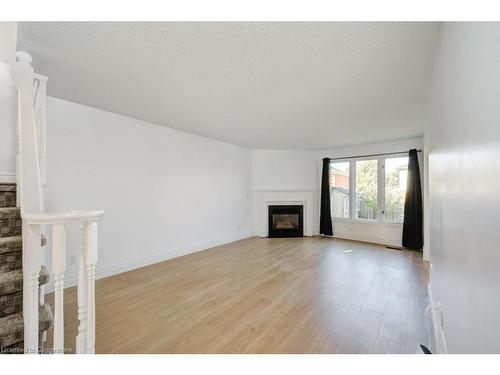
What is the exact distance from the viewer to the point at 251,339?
177 cm

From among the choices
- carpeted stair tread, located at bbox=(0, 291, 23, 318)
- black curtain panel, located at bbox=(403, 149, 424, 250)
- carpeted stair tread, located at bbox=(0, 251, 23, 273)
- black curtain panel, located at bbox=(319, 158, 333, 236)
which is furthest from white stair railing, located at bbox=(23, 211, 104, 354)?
black curtain panel, located at bbox=(319, 158, 333, 236)

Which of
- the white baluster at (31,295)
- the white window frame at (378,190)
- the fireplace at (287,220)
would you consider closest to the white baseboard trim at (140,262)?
A: the fireplace at (287,220)

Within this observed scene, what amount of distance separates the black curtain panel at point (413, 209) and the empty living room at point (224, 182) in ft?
0.09

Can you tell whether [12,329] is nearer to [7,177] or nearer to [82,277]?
[82,277]

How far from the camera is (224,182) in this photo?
16.8ft

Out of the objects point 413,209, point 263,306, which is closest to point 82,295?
point 263,306

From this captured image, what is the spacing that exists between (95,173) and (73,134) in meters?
0.56

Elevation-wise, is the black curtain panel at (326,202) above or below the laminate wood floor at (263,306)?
above

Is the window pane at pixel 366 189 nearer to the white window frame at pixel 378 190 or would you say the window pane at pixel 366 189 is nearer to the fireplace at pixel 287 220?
the white window frame at pixel 378 190

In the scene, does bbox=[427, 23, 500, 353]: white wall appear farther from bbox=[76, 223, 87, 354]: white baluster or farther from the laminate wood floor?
bbox=[76, 223, 87, 354]: white baluster

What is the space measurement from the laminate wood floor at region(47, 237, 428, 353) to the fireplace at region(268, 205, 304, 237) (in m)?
1.88

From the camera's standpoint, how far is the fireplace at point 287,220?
229 inches

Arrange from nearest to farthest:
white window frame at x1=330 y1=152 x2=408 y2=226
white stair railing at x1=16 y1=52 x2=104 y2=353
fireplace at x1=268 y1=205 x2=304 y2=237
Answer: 1. white stair railing at x1=16 y1=52 x2=104 y2=353
2. white window frame at x1=330 y1=152 x2=408 y2=226
3. fireplace at x1=268 y1=205 x2=304 y2=237

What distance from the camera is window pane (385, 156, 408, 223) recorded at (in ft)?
15.6
